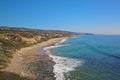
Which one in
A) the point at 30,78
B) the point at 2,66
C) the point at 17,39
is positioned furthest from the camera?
the point at 17,39

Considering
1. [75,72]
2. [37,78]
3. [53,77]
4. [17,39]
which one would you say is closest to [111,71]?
[75,72]

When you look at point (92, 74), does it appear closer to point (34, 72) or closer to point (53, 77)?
point (53, 77)

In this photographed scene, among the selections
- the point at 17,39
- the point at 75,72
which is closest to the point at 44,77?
the point at 75,72

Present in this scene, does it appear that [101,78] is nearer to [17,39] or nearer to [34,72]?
[34,72]

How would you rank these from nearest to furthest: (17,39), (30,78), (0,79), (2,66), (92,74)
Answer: (0,79) < (30,78) < (92,74) < (2,66) < (17,39)

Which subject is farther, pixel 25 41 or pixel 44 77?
pixel 25 41

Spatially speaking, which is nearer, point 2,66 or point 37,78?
point 37,78

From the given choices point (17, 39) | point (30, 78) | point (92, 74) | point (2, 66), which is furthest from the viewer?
point (17, 39)

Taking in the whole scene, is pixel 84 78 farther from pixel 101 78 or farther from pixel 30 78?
pixel 30 78
